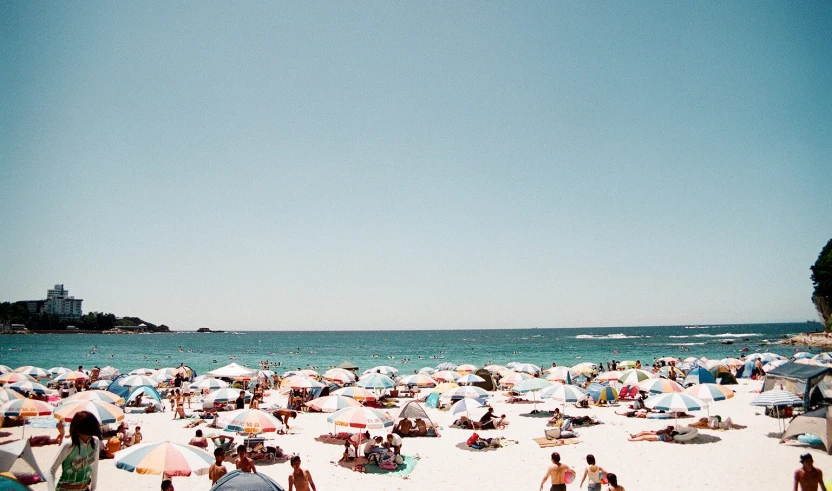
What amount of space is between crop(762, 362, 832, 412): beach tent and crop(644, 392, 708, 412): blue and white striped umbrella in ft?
10.9

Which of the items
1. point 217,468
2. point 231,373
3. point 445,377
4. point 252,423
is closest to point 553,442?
point 252,423

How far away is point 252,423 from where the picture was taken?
40.0 feet

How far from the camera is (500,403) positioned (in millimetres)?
25250

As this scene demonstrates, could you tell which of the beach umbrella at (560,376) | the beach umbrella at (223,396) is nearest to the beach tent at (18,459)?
the beach umbrella at (223,396)

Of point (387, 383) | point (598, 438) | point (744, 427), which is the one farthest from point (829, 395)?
point (387, 383)

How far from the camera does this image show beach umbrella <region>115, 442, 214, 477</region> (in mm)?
7648

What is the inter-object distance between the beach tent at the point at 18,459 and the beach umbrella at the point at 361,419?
6.51 m

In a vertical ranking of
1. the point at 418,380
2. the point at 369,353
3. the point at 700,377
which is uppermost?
the point at 700,377

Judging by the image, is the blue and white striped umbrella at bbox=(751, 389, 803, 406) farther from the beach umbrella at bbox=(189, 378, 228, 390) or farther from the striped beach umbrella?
the striped beach umbrella

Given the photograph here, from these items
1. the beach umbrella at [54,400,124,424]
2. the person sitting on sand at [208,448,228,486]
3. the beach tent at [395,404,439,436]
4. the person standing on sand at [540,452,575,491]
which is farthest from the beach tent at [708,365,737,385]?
the beach umbrella at [54,400,124,424]

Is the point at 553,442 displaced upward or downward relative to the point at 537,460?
downward

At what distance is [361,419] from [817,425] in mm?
11859

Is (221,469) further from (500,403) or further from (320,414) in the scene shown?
(500,403)

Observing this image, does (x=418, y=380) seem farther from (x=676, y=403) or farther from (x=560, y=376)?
(x=676, y=403)
